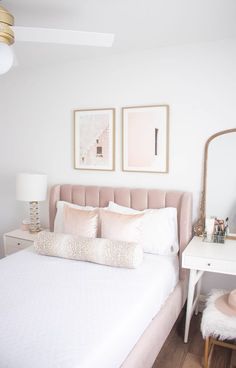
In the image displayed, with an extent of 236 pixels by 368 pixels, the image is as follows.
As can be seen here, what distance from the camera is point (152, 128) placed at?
2818 millimetres

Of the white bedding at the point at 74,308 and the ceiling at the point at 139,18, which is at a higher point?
the ceiling at the point at 139,18

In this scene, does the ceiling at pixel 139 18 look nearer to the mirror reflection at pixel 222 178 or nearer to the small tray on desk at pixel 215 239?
the mirror reflection at pixel 222 178

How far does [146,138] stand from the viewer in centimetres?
285


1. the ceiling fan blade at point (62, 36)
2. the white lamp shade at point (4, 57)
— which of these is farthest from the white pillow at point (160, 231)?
the white lamp shade at point (4, 57)

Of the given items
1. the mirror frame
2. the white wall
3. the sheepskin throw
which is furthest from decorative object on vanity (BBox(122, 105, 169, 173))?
the sheepskin throw

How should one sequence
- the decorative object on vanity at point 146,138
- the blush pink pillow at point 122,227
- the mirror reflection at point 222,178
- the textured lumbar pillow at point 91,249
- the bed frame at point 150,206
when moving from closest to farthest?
the bed frame at point 150,206 < the textured lumbar pillow at point 91,249 < the blush pink pillow at point 122,227 < the mirror reflection at point 222,178 < the decorative object on vanity at point 146,138

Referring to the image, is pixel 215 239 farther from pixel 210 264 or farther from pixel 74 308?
pixel 74 308

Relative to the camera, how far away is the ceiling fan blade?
1.62 meters

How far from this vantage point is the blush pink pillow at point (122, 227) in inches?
96.7

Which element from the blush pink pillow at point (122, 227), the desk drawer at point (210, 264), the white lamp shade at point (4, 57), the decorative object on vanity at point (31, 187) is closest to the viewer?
the white lamp shade at point (4, 57)

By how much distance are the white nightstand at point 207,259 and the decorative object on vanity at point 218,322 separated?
180 millimetres

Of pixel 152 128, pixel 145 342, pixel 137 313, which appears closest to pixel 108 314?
pixel 137 313

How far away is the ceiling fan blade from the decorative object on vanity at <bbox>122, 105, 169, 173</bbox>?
3.82 feet

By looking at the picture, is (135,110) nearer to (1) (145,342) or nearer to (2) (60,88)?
(2) (60,88)
